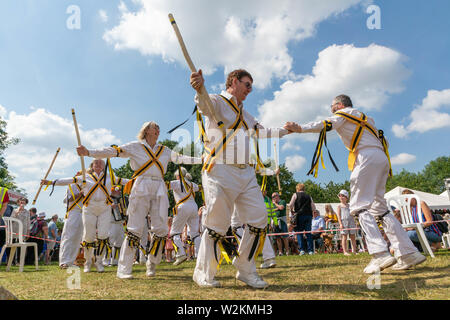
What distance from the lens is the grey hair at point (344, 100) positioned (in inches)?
197

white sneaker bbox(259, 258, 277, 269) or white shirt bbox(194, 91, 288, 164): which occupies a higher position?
white shirt bbox(194, 91, 288, 164)

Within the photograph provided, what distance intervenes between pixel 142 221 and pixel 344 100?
3683 millimetres

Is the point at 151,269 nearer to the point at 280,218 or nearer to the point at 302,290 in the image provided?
the point at 302,290

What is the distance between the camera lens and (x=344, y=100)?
5.04m

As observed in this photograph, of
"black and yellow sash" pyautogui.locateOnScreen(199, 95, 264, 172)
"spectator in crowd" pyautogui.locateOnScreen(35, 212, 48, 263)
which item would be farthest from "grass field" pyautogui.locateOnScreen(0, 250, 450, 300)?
"spectator in crowd" pyautogui.locateOnScreen(35, 212, 48, 263)

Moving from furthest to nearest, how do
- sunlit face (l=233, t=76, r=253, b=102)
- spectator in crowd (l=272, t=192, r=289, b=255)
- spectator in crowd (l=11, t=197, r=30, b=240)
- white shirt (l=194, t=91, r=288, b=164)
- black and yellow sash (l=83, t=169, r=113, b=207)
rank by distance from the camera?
spectator in crowd (l=11, t=197, r=30, b=240) < spectator in crowd (l=272, t=192, r=289, b=255) < black and yellow sash (l=83, t=169, r=113, b=207) < sunlit face (l=233, t=76, r=253, b=102) < white shirt (l=194, t=91, r=288, b=164)

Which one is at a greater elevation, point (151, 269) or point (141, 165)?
point (141, 165)

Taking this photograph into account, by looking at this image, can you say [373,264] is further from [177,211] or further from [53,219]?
[53,219]

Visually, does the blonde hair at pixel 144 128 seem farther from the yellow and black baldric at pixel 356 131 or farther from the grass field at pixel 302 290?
the yellow and black baldric at pixel 356 131

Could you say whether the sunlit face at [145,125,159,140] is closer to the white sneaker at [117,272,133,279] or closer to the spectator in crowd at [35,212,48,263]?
the white sneaker at [117,272,133,279]

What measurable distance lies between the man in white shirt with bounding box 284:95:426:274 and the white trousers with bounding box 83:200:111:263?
4.61 m

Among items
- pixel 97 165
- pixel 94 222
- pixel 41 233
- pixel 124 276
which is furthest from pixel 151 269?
pixel 41 233

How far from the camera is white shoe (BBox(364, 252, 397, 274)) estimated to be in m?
4.20
